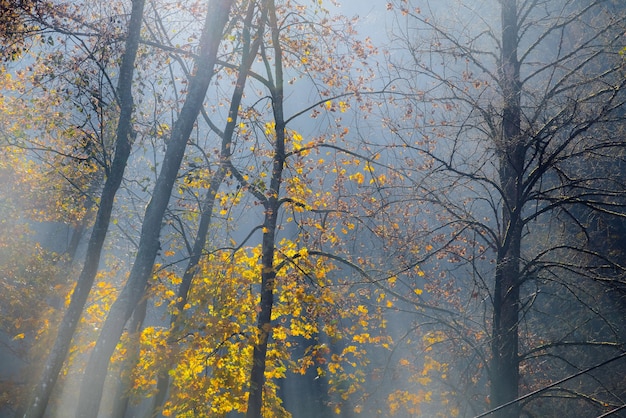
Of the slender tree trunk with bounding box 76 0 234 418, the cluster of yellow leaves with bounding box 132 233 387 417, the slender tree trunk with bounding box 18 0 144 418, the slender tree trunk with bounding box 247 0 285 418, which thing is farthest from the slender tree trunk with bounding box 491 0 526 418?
the slender tree trunk with bounding box 18 0 144 418

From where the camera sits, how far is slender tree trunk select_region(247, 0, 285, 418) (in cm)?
1000

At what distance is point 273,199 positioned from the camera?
10523mm

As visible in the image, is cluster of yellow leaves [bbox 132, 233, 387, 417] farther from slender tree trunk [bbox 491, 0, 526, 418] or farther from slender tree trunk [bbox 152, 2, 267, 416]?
slender tree trunk [bbox 491, 0, 526, 418]

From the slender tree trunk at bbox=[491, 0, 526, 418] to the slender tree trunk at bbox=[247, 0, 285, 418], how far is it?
3.52 metres

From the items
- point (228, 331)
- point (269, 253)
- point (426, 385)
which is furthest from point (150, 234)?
point (426, 385)

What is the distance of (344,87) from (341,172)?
147cm

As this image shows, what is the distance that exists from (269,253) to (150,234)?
296 centimetres

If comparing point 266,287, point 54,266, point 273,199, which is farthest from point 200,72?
point 54,266

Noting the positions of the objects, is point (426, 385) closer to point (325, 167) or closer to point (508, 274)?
point (508, 274)

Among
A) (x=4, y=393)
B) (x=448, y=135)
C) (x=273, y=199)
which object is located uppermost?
(x=448, y=135)

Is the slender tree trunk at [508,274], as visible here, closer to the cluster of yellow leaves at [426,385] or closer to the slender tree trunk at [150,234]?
the cluster of yellow leaves at [426,385]

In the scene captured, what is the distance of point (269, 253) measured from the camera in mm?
10391

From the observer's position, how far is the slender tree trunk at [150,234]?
7.37m

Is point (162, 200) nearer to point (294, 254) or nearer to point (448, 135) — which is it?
point (294, 254)
